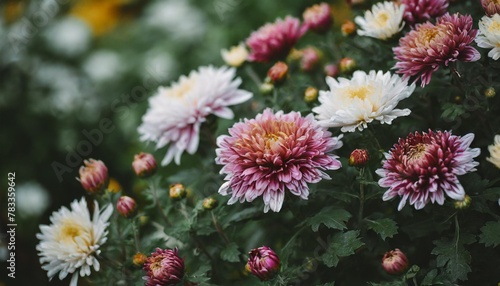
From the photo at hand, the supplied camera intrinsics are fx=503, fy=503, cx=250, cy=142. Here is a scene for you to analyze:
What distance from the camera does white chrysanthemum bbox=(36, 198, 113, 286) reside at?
1397 millimetres

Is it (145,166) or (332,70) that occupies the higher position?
(145,166)

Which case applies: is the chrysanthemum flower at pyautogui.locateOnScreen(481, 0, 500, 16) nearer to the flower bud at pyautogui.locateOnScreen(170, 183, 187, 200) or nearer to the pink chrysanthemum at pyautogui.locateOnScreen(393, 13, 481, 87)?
the pink chrysanthemum at pyautogui.locateOnScreen(393, 13, 481, 87)

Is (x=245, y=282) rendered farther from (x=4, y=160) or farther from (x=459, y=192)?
(x=4, y=160)

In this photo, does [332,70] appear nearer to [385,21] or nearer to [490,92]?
[385,21]

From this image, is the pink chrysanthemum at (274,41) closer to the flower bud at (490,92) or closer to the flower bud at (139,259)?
the flower bud at (490,92)

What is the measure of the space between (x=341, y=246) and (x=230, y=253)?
0.31 metres

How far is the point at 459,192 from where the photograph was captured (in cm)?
108

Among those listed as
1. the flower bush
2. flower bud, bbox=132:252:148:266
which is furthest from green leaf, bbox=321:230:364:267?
flower bud, bbox=132:252:148:266

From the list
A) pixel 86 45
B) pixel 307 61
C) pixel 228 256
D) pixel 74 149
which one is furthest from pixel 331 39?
pixel 86 45

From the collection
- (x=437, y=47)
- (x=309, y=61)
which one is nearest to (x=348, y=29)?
(x=309, y=61)

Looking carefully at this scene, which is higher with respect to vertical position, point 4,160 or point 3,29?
point 3,29

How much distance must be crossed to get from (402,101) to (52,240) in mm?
1068

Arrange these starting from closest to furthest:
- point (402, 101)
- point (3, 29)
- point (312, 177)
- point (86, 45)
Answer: point (312, 177) < point (402, 101) < point (3, 29) < point (86, 45)

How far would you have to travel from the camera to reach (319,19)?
1758 millimetres
